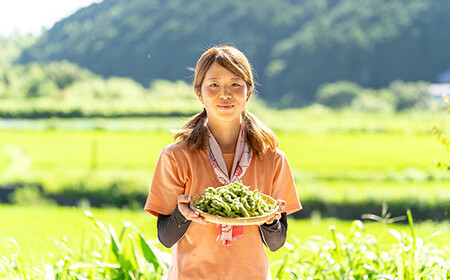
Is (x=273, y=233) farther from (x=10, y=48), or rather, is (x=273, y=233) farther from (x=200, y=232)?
(x=10, y=48)

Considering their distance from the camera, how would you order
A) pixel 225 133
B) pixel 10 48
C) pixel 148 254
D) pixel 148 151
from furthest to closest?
1. pixel 10 48
2. pixel 148 151
3. pixel 148 254
4. pixel 225 133

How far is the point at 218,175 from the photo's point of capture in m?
1.46

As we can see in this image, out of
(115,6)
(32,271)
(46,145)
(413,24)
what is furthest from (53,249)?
(413,24)

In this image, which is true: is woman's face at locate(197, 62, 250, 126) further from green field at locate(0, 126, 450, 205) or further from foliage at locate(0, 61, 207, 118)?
foliage at locate(0, 61, 207, 118)

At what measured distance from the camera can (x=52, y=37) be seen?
16703 millimetres

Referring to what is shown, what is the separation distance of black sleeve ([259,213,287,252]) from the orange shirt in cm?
3

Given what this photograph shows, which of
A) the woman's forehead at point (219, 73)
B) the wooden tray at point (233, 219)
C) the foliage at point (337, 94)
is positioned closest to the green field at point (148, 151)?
the foliage at point (337, 94)

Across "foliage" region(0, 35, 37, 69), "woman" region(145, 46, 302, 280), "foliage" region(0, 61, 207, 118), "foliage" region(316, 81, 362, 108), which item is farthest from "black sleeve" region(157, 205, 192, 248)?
"foliage" region(316, 81, 362, 108)

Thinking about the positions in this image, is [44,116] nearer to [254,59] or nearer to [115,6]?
[115,6]

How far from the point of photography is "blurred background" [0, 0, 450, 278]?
8.58m

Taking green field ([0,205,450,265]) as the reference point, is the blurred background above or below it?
above

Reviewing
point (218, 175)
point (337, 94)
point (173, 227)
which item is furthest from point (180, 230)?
point (337, 94)

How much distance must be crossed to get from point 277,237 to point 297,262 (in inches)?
49.2

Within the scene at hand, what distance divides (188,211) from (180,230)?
4.7 inches
